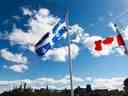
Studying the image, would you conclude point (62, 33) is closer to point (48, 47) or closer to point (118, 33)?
point (48, 47)

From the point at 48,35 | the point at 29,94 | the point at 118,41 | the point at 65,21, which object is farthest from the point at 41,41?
the point at 29,94

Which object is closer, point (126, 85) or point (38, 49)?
point (38, 49)

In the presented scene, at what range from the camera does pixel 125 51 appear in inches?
950

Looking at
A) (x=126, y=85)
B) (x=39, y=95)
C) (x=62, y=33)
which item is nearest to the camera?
(x=62, y=33)

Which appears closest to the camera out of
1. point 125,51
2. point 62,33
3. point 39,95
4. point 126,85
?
point 125,51

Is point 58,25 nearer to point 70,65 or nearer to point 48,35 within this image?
point 48,35

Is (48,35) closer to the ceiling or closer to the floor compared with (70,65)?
closer to the ceiling

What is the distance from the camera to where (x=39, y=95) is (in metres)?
154

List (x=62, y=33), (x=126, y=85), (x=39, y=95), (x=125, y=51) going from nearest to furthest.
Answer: (x=125, y=51), (x=62, y=33), (x=126, y=85), (x=39, y=95)

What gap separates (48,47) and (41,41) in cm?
99

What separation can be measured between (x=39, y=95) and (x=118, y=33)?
132m

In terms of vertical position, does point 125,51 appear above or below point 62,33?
below

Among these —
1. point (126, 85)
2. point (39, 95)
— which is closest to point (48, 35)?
point (126, 85)

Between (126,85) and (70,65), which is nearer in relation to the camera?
(70,65)
